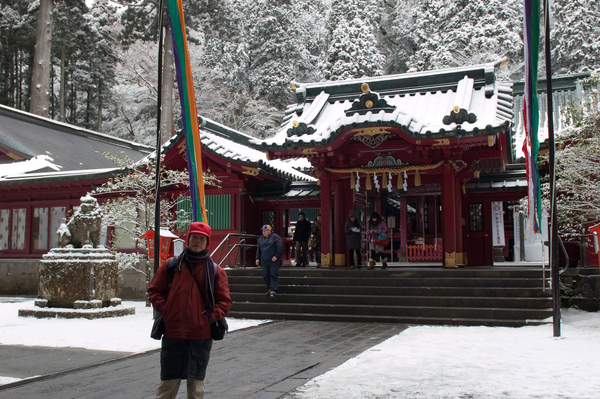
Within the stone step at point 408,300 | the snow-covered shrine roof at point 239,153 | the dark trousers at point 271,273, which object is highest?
the snow-covered shrine roof at point 239,153

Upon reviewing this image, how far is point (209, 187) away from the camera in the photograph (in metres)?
17.4

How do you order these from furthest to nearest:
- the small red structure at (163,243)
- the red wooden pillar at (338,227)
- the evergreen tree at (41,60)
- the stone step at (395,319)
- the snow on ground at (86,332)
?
the evergreen tree at (41,60) < the red wooden pillar at (338,227) < the small red structure at (163,243) < the stone step at (395,319) < the snow on ground at (86,332)

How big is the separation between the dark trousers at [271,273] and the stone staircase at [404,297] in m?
0.25

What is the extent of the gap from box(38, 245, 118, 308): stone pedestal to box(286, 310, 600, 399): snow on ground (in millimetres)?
6613

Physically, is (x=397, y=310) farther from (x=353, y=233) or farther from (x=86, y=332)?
(x=86, y=332)

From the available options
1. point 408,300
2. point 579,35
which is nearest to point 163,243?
point 408,300

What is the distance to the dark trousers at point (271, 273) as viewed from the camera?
473 inches

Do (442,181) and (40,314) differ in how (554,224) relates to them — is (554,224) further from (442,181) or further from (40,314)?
(40,314)

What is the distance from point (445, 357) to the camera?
282 inches

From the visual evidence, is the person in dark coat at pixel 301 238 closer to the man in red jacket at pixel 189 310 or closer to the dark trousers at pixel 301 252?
the dark trousers at pixel 301 252

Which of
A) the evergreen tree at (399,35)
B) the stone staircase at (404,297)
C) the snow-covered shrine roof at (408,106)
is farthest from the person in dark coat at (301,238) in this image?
the evergreen tree at (399,35)

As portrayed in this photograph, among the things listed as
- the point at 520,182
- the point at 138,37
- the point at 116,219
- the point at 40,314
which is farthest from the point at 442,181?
the point at 138,37

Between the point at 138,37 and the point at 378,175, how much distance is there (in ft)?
73.4

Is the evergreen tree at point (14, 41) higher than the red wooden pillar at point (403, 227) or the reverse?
higher
